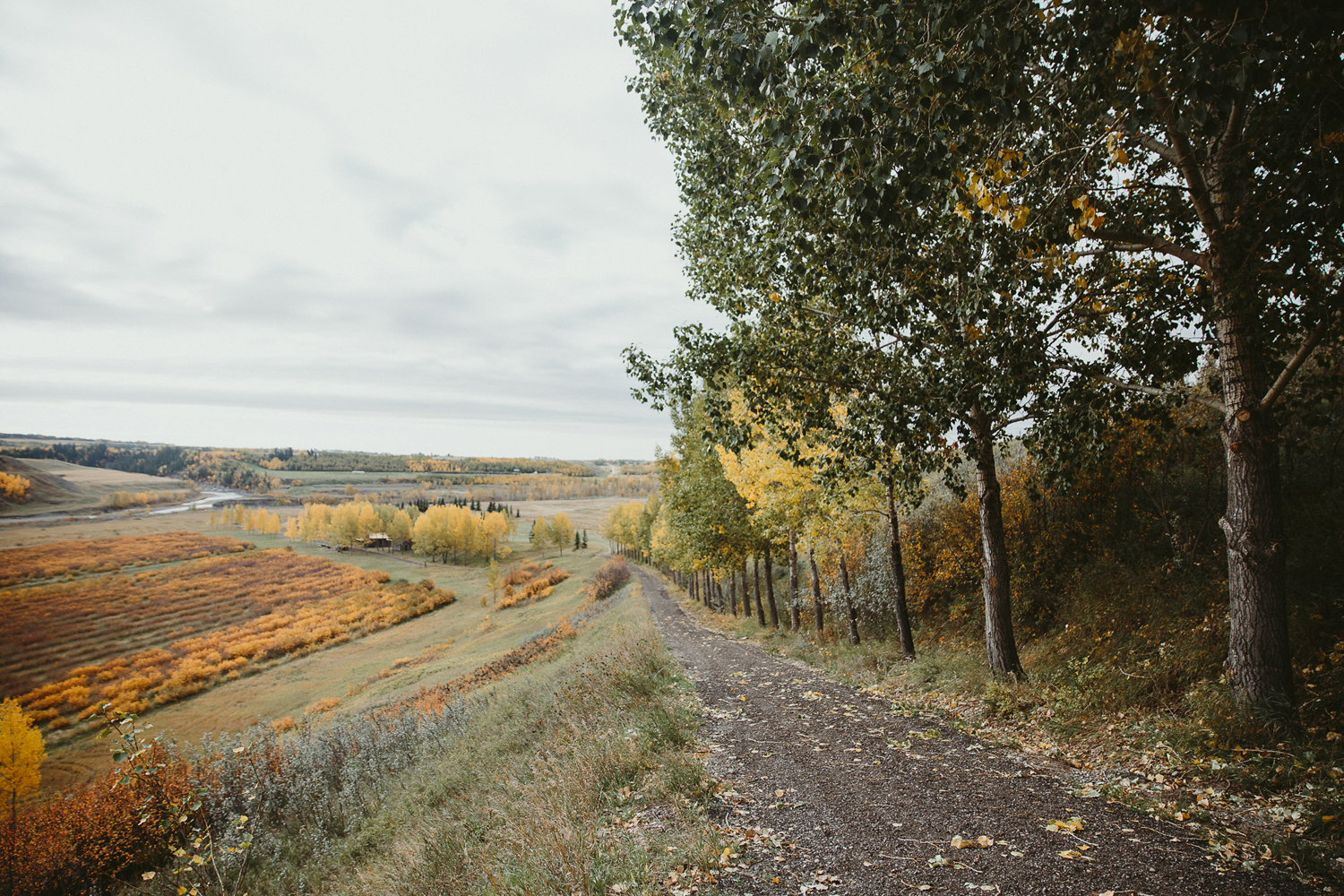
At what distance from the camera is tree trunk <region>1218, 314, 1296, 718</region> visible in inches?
215

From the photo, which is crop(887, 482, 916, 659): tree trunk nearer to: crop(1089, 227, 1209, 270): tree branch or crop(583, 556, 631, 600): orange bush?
crop(1089, 227, 1209, 270): tree branch

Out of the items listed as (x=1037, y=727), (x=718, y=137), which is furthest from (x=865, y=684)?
(x=718, y=137)

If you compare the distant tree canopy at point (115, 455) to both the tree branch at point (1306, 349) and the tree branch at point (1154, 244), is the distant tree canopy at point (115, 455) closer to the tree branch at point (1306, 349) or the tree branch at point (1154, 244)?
the tree branch at point (1154, 244)

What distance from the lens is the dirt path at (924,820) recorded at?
3.82 meters

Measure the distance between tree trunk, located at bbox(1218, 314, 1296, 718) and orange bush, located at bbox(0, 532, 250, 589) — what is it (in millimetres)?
69749

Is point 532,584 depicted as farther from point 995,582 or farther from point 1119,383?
point 1119,383

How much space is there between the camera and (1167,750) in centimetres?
562

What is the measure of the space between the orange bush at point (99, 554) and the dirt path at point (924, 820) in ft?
213

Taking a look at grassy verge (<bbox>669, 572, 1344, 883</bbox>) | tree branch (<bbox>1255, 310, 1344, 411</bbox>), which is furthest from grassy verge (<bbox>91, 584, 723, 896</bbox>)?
tree branch (<bbox>1255, 310, 1344, 411</bbox>)

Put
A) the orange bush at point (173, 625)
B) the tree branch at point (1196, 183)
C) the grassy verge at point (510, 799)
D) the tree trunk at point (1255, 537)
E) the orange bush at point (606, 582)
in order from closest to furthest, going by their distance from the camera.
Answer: the grassy verge at point (510, 799)
the tree branch at point (1196, 183)
the tree trunk at point (1255, 537)
the orange bush at point (173, 625)
the orange bush at point (606, 582)

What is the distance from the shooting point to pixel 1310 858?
3662 mm

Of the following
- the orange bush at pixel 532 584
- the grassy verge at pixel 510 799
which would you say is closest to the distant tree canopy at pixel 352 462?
the orange bush at pixel 532 584

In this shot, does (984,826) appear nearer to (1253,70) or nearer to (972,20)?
(1253,70)

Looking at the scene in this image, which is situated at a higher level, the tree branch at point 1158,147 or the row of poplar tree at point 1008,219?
the tree branch at point 1158,147
